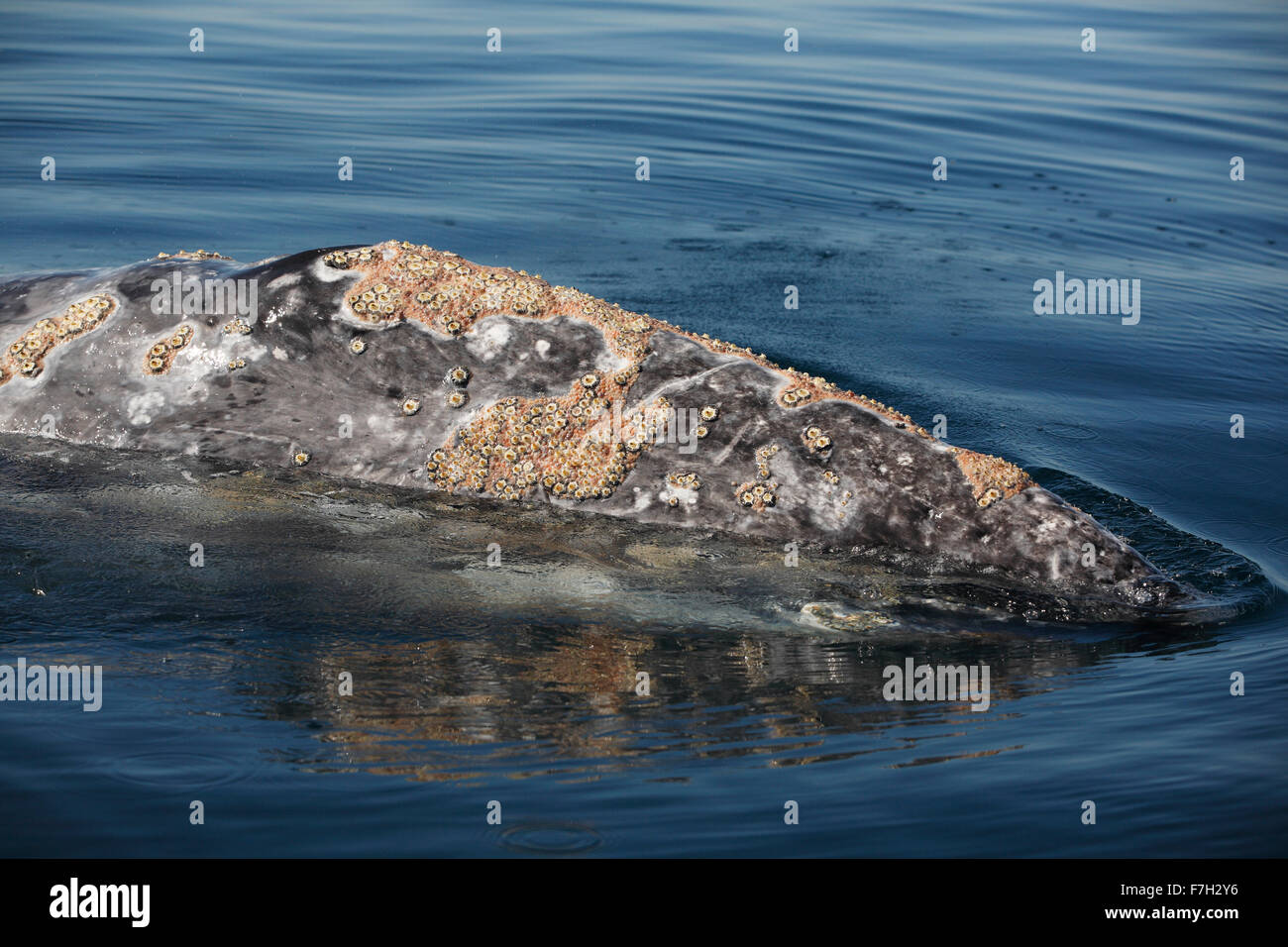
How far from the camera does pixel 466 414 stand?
26.8ft

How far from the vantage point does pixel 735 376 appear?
316 inches

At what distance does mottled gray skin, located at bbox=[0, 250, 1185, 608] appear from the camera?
25.3ft

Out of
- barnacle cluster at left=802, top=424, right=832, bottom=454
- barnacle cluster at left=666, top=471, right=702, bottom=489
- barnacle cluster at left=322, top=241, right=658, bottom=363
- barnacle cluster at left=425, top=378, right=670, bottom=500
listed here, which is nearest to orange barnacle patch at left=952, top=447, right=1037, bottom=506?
barnacle cluster at left=802, top=424, right=832, bottom=454

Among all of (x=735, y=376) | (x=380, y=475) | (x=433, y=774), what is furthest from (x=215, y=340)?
(x=433, y=774)

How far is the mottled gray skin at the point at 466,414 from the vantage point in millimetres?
7703

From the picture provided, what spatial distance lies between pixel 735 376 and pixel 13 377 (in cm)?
465

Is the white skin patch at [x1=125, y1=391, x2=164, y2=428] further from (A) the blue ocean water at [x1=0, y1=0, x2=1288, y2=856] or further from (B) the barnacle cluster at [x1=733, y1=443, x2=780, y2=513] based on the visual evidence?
(B) the barnacle cluster at [x1=733, y1=443, x2=780, y2=513]

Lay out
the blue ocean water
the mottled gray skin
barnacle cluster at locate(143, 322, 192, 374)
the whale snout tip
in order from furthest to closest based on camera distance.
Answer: barnacle cluster at locate(143, 322, 192, 374) < the mottled gray skin < the whale snout tip < the blue ocean water

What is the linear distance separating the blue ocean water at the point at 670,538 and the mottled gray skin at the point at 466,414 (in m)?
0.40

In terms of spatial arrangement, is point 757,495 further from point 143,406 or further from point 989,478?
point 143,406

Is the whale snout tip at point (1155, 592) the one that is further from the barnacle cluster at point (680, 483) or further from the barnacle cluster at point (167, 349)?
the barnacle cluster at point (167, 349)

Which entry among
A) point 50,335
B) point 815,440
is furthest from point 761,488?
point 50,335

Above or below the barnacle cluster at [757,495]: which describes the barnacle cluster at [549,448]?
above

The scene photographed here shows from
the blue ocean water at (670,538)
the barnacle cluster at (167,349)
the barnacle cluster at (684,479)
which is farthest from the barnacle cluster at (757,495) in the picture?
the barnacle cluster at (167,349)
